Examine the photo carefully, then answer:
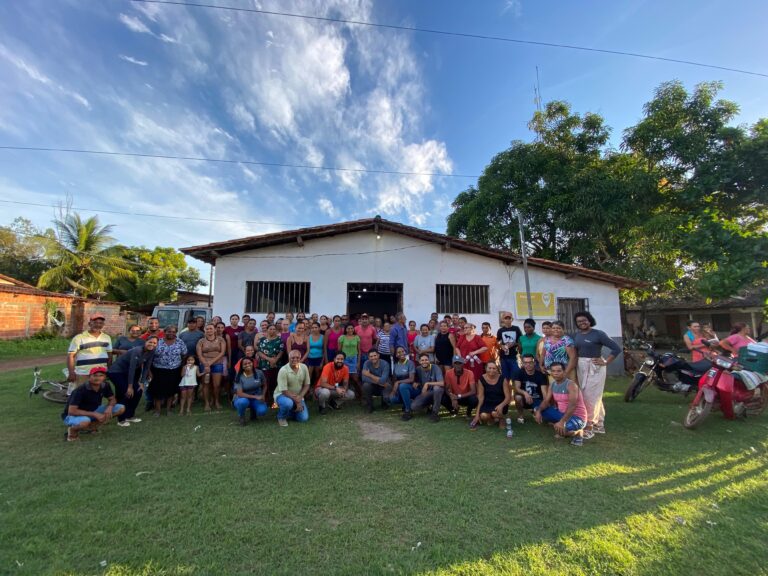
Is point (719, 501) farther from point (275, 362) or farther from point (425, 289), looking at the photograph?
point (425, 289)

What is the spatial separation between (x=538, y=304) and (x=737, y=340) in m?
4.42

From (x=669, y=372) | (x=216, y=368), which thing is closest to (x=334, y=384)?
(x=216, y=368)

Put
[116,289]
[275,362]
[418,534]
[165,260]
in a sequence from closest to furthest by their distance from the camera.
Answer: [418,534], [275,362], [116,289], [165,260]

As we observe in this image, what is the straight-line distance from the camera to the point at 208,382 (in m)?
6.01

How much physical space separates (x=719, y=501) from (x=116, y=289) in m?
28.4

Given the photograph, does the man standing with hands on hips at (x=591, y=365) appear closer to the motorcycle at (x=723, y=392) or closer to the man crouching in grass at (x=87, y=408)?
the motorcycle at (x=723, y=392)

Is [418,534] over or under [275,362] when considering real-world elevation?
under

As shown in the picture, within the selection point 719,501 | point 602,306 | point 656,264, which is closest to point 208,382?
point 719,501

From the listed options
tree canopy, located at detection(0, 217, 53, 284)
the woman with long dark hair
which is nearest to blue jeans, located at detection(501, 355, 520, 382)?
the woman with long dark hair

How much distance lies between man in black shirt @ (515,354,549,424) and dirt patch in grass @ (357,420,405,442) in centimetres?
191

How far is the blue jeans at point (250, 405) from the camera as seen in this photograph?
16.9 ft

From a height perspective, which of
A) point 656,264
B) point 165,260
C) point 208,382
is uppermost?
point 165,260

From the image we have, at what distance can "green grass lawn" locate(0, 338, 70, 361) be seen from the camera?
43.0 ft

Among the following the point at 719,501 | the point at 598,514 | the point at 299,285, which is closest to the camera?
the point at 598,514
